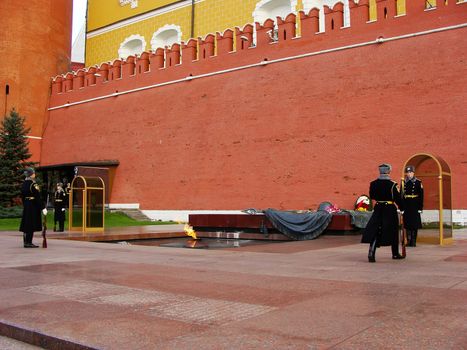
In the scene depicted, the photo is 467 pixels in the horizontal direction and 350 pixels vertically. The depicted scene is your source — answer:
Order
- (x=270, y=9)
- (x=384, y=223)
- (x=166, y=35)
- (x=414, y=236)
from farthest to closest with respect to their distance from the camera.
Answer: (x=166, y=35) < (x=270, y=9) < (x=414, y=236) < (x=384, y=223)

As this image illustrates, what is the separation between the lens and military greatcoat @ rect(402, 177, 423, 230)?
9.79m

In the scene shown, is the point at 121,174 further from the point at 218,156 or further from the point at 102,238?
the point at 102,238

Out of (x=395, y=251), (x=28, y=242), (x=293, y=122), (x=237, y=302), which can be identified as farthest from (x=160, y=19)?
(x=237, y=302)

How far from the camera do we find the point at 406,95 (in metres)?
16.7

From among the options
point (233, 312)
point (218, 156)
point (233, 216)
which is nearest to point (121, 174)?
point (218, 156)

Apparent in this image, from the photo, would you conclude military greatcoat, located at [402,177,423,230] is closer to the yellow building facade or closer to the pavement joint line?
the pavement joint line

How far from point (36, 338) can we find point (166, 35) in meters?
28.4

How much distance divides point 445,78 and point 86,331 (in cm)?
1490

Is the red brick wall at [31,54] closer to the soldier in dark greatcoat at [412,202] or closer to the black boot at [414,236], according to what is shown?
the soldier in dark greatcoat at [412,202]

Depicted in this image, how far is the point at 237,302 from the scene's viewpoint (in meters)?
4.84

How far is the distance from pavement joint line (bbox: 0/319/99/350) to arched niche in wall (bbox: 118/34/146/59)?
28.8 metres

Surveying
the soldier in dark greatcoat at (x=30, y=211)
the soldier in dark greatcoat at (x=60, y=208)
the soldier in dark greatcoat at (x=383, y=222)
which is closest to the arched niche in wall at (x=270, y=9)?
the soldier in dark greatcoat at (x=60, y=208)

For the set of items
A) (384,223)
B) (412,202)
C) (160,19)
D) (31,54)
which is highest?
(160,19)

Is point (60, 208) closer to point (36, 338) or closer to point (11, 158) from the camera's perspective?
point (11, 158)
